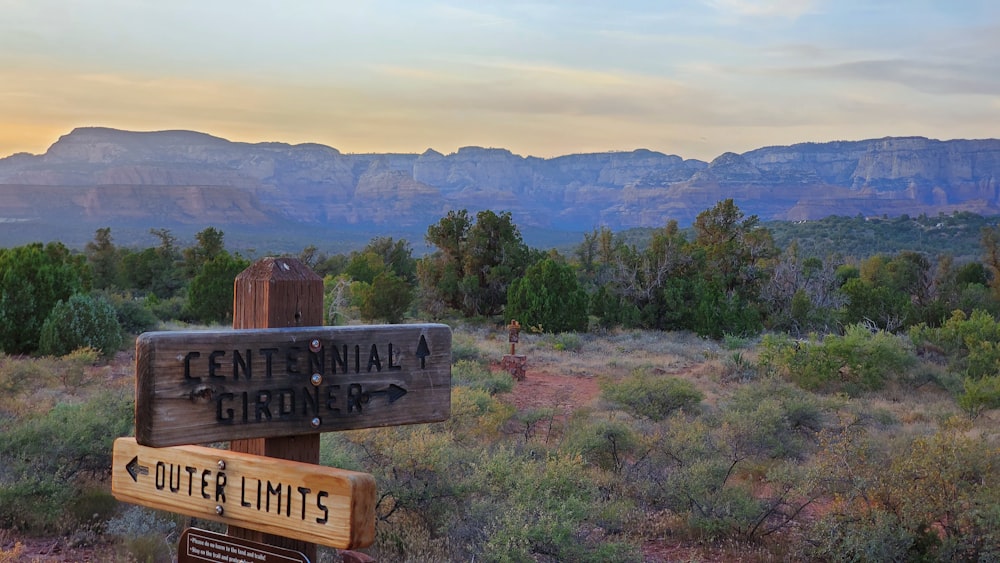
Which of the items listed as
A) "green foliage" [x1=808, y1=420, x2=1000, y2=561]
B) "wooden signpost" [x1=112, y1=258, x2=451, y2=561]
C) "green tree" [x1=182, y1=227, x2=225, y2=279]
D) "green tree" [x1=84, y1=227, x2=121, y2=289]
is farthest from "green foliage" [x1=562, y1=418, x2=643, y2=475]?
"green tree" [x1=84, y1=227, x2=121, y2=289]

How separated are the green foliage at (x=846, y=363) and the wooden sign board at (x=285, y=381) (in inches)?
571

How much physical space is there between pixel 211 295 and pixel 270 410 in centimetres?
2429

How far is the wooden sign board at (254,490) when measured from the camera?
253 centimetres

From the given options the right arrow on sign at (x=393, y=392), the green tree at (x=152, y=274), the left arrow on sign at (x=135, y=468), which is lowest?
the green tree at (x=152, y=274)

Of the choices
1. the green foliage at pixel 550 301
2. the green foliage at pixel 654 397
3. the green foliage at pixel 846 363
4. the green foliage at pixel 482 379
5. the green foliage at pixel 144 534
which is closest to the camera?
the green foliage at pixel 144 534

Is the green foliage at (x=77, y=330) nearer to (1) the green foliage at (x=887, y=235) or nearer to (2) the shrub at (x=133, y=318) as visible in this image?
(2) the shrub at (x=133, y=318)

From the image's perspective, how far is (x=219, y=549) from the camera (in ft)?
8.84

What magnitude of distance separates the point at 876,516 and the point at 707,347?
17.4 metres

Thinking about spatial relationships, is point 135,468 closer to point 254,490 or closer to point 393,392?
point 254,490

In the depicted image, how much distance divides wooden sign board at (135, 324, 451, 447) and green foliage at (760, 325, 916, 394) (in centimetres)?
1450

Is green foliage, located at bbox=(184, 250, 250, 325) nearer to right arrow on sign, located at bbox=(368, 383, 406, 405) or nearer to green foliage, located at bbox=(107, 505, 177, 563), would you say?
green foliage, located at bbox=(107, 505, 177, 563)

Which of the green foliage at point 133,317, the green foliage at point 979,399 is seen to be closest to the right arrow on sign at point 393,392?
the green foliage at point 979,399

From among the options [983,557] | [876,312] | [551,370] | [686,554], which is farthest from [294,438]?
[876,312]

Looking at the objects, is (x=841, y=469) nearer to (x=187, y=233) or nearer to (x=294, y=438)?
(x=294, y=438)
